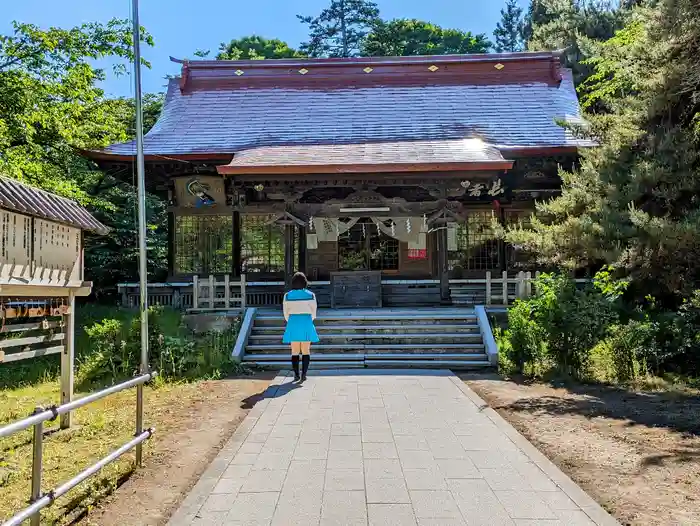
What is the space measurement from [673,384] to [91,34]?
13129 millimetres

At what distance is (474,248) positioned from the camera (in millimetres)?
16625

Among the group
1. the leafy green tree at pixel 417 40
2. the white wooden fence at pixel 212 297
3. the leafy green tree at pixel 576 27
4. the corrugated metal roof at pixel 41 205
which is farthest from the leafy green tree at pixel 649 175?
the leafy green tree at pixel 417 40

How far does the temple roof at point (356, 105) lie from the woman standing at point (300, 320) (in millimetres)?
6010

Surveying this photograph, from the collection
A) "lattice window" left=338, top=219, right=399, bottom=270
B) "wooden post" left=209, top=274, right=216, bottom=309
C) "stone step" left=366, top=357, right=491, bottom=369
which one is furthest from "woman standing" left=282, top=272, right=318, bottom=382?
"lattice window" left=338, top=219, right=399, bottom=270

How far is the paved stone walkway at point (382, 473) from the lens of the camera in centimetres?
381

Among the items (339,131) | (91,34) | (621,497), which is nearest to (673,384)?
(621,497)

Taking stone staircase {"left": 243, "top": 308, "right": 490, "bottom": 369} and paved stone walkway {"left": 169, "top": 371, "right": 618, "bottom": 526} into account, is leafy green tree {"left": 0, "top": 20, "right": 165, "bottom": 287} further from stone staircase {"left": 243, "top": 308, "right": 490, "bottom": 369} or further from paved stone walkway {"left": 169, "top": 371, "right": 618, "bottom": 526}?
Result: paved stone walkway {"left": 169, "top": 371, "right": 618, "bottom": 526}

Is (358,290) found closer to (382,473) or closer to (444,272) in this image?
(444,272)

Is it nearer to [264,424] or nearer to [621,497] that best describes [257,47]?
[264,424]

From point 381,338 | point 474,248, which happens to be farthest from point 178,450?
point 474,248

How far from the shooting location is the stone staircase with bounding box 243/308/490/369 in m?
10.7

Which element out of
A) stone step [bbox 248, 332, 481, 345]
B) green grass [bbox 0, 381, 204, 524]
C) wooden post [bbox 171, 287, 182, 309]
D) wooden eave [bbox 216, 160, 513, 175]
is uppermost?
wooden eave [bbox 216, 160, 513, 175]

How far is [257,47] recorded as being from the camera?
39.7 metres

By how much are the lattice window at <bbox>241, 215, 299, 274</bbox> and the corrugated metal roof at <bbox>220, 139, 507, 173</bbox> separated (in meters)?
2.42
